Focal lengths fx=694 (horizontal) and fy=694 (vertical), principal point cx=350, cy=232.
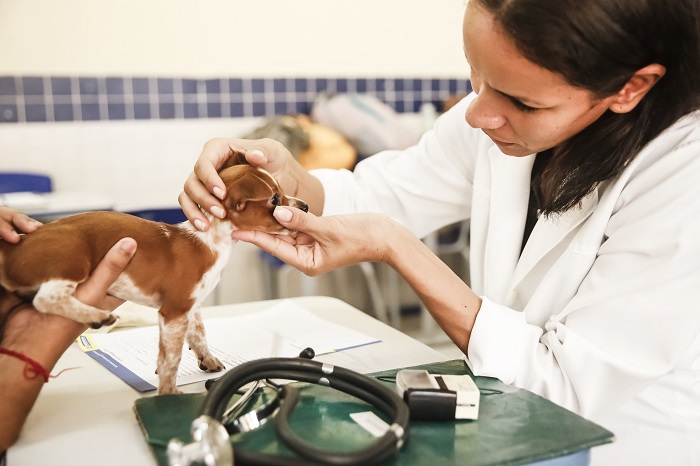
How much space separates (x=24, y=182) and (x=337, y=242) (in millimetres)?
2503

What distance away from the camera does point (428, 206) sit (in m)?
1.58

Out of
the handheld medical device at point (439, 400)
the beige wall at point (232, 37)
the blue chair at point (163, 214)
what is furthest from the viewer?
the beige wall at point (232, 37)

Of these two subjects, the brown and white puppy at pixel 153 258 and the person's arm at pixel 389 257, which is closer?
the brown and white puppy at pixel 153 258

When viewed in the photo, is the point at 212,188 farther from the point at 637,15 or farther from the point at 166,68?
the point at 166,68

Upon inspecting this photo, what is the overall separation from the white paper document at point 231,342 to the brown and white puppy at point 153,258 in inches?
6.8

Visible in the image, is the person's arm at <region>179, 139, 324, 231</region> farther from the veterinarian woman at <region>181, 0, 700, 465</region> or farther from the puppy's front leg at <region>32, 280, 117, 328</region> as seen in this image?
the puppy's front leg at <region>32, 280, 117, 328</region>

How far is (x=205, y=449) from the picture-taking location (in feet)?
2.06

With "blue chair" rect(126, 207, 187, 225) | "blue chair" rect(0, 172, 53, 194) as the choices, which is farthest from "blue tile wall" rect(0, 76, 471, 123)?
"blue chair" rect(126, 207, 187, 225)

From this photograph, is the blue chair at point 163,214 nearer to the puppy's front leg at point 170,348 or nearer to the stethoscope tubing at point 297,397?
the puppy's front leg at point 170,348

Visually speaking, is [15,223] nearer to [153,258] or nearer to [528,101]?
[153,258]

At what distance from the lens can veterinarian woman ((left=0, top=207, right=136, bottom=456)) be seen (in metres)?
0.84

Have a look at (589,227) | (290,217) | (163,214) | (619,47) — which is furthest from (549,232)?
(163,214)

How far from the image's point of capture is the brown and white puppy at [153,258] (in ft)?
2.73

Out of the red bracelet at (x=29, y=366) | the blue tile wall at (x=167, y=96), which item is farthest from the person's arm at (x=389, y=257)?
the blue tile wall at (x=167, y=96)
